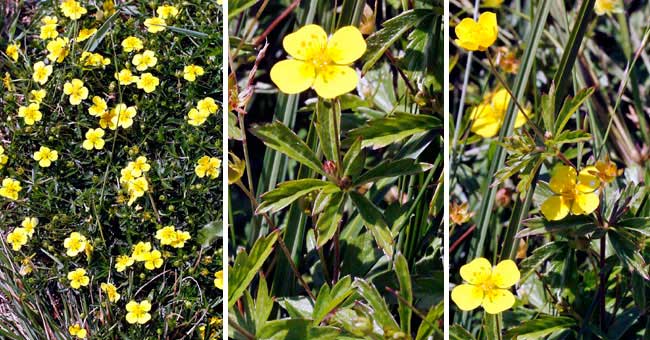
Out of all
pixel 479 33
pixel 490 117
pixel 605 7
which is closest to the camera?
pixel 479 33

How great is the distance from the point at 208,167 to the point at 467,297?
618 millimetres

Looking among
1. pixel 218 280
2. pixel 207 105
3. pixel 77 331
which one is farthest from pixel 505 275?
pixel 77 331

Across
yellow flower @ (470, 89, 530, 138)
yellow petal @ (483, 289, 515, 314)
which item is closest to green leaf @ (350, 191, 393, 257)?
yellow petal @ (483, 289, 515, 314)

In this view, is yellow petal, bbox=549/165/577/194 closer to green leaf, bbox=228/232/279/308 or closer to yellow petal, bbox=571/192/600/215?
yellow petal, bbox=571/192/600/215

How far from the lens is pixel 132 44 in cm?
148

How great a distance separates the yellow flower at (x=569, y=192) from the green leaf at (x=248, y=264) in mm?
349

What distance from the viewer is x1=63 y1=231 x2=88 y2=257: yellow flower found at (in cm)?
139

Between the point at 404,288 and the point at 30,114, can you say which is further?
the point at 30,114

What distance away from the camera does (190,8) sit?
4.84ft

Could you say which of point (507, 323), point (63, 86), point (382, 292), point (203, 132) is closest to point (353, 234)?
point (382, 292)

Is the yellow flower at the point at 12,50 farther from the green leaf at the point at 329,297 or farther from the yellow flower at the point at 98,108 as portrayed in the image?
the green leaf at the point at 329,297

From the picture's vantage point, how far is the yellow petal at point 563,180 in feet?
3.09

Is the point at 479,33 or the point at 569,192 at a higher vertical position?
the point at 479,33

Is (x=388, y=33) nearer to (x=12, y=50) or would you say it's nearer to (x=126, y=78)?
(x=126, y=78)
